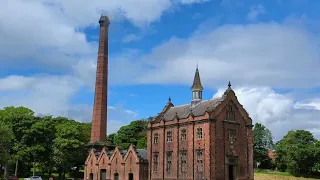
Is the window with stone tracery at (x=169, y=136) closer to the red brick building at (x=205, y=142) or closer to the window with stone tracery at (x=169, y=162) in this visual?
the red brick building at (x=205, y=142)

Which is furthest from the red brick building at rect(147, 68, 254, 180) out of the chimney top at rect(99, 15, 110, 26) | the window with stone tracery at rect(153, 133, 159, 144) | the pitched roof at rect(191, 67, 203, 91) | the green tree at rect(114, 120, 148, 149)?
the green tree at rect(114, 120, 148, 149)

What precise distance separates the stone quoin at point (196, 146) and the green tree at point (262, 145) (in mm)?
44874

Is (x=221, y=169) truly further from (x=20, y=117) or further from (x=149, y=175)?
(x=20, y=117)

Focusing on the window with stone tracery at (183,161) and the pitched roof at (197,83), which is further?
the pitched roof at (197,83)

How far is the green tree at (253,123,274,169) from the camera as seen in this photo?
95.9 m

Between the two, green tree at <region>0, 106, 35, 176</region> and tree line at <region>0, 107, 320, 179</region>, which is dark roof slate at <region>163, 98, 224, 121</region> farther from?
green tree at <region>0, 106, 35, 176</region>

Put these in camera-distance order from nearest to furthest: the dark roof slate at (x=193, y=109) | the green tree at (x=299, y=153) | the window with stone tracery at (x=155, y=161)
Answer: the dark roof slate at (x=193, y=109) → the window with stone tracery at (x=155, y=161) → the green tree at (x=299, y=153)

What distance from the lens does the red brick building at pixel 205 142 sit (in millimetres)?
47156

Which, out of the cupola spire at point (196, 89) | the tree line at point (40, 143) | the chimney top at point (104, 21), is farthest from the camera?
the chimney top at point (104, 21)

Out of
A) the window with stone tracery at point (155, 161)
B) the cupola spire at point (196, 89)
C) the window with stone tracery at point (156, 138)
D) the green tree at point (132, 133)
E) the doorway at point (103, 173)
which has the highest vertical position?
the cupola spire at point (196, 89)

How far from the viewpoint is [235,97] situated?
166ft

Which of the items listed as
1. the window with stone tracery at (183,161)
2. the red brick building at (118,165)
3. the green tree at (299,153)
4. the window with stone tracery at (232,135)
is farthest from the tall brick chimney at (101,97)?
the green tree at (299,153)

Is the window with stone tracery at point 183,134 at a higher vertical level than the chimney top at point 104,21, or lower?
lower

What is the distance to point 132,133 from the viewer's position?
101750 mm
